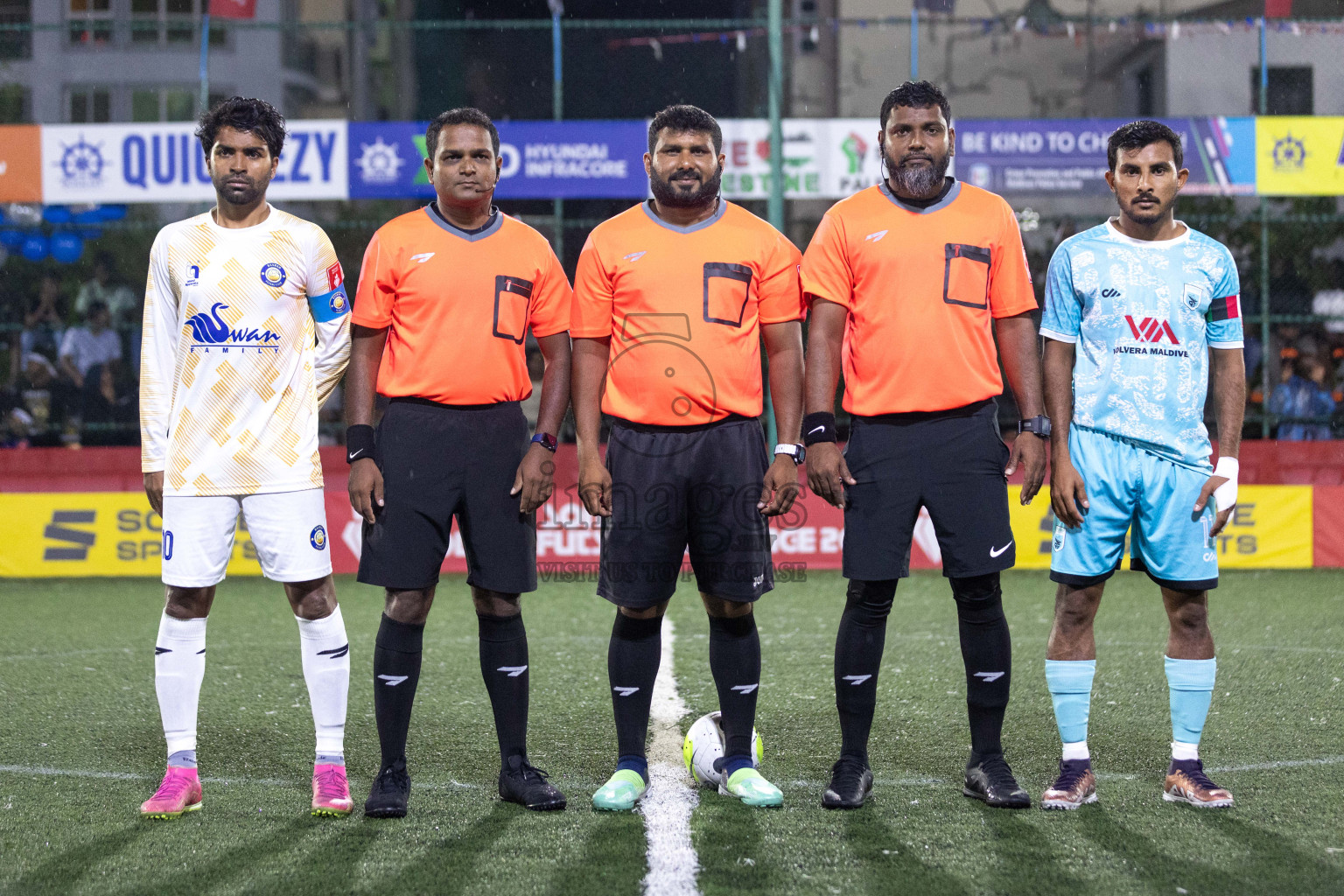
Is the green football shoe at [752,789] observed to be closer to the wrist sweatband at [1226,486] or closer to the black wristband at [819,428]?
the black wristband at [819,428]

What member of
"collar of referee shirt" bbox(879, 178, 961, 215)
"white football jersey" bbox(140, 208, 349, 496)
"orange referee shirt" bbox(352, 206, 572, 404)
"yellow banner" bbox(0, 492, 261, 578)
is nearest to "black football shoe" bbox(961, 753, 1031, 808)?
"collar of referee shirt" bbox(879, 178, 961, 215)

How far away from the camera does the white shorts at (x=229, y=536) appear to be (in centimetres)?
381

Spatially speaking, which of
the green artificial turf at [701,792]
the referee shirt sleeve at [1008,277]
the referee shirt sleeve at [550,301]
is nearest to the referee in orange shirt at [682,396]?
the referee shirt sleeve at [550,301]

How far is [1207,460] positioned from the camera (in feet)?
13.0

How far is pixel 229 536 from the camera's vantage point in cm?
388

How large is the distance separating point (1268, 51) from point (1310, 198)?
58.5 inches

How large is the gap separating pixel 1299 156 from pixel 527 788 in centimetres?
1095

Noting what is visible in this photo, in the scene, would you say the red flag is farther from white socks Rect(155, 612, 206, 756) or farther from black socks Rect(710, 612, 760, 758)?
black socks Rect(710, 612, 760, 758)

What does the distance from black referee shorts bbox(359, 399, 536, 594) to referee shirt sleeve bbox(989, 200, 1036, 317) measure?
1542 millimetres

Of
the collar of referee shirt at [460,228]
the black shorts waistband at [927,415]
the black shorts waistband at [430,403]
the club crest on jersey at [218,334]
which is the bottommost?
the black shorts waistband at [927,415]

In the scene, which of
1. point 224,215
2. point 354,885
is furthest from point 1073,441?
point 224,215

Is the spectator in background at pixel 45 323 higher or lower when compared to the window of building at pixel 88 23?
lower

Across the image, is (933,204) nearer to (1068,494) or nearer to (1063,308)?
(1063,308)

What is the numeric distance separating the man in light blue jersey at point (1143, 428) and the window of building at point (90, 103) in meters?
12.1
